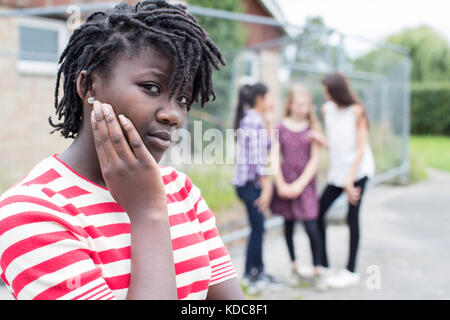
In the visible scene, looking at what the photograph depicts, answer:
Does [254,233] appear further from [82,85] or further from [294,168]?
[82,85]

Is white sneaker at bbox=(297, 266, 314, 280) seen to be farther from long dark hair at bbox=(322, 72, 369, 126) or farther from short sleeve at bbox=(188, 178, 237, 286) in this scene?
short sleeve at bbox=(188, 178, 237, 286)

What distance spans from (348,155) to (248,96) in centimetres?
108

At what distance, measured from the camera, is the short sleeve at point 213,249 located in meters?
1.26

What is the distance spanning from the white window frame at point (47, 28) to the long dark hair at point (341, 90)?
4939 mm

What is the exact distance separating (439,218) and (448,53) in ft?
64.7

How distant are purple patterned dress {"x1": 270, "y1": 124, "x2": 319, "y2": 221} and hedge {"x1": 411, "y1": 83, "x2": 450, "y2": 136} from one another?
61.4 feet

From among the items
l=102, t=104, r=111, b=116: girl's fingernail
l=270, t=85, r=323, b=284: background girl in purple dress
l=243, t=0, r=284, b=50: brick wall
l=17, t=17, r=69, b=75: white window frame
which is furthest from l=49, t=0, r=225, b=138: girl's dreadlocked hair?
l=243, t=0, r=284, b=50: brick wall

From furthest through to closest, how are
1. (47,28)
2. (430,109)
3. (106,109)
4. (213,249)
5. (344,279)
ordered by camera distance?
(430,109), (47,28), (344,279), (213,249), (106,109)

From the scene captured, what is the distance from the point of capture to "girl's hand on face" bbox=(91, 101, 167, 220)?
957mm

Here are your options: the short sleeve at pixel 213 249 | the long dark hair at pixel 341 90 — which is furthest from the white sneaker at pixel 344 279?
the short sleeve at pixel 213 249

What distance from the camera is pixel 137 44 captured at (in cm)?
105

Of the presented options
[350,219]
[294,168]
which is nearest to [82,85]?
[294,168]

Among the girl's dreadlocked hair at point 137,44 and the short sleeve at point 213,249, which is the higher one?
the girl's dreadlocked hair at point 137,44

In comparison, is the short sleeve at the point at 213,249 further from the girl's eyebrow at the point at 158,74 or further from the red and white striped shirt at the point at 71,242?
the girl's eyebrow at the point at 158,74
